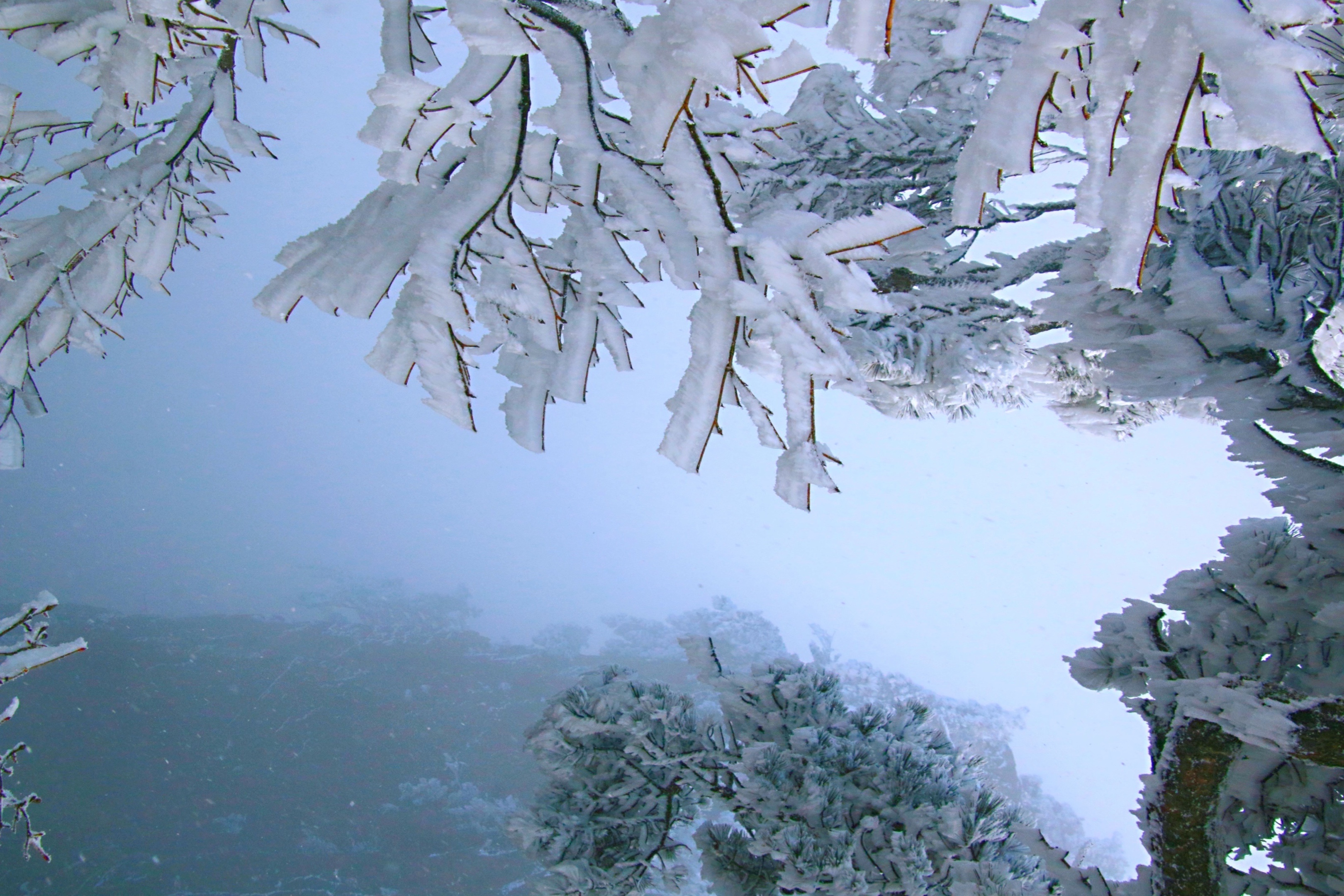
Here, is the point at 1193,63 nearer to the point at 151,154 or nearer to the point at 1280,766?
the point at 1280,766

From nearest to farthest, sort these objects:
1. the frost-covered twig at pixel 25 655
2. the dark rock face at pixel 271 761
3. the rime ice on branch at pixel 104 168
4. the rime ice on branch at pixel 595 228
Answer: the rime ice on branch at pixel 595 228, the rime ice on branch at pixel 104 168, the frost-covered twig at pixel 25 655, the dark rock face at pixel 271 761

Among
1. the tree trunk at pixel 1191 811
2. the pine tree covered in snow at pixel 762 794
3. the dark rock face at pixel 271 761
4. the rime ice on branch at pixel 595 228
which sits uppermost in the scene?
the rime ice on branch at pixel 595 228

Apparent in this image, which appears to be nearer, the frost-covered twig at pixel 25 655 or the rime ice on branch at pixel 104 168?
the rime ice on branch at pixel 104 168

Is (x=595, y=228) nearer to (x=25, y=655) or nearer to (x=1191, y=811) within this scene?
(x=1191, y=811)

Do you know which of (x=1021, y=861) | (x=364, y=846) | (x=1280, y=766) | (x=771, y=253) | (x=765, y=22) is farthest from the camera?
(x=364, y=846)

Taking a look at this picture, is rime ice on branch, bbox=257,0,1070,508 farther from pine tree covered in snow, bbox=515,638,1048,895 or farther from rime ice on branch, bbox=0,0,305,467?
pine tree covered in snow, bbox=515,638,1048,895

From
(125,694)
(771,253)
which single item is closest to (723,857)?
(771,253)

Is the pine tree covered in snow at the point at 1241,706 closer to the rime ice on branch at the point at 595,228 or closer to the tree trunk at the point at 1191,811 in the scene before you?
the tree trunk at the point at 1191,811

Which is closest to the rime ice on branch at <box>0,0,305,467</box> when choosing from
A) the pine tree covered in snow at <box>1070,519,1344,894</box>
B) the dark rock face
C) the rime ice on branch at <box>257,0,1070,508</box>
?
the rime ice on branch at <box>257,0,1070,508</box>

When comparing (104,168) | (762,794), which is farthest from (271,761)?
(104,168)

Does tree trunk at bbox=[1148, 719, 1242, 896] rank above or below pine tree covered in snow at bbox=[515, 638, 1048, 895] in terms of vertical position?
above

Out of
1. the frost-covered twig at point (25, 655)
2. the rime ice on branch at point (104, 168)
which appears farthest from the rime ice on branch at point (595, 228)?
the frost-covered twig at point (25, 655)

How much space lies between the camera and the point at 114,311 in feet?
7.43

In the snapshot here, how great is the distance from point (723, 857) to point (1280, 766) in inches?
125
